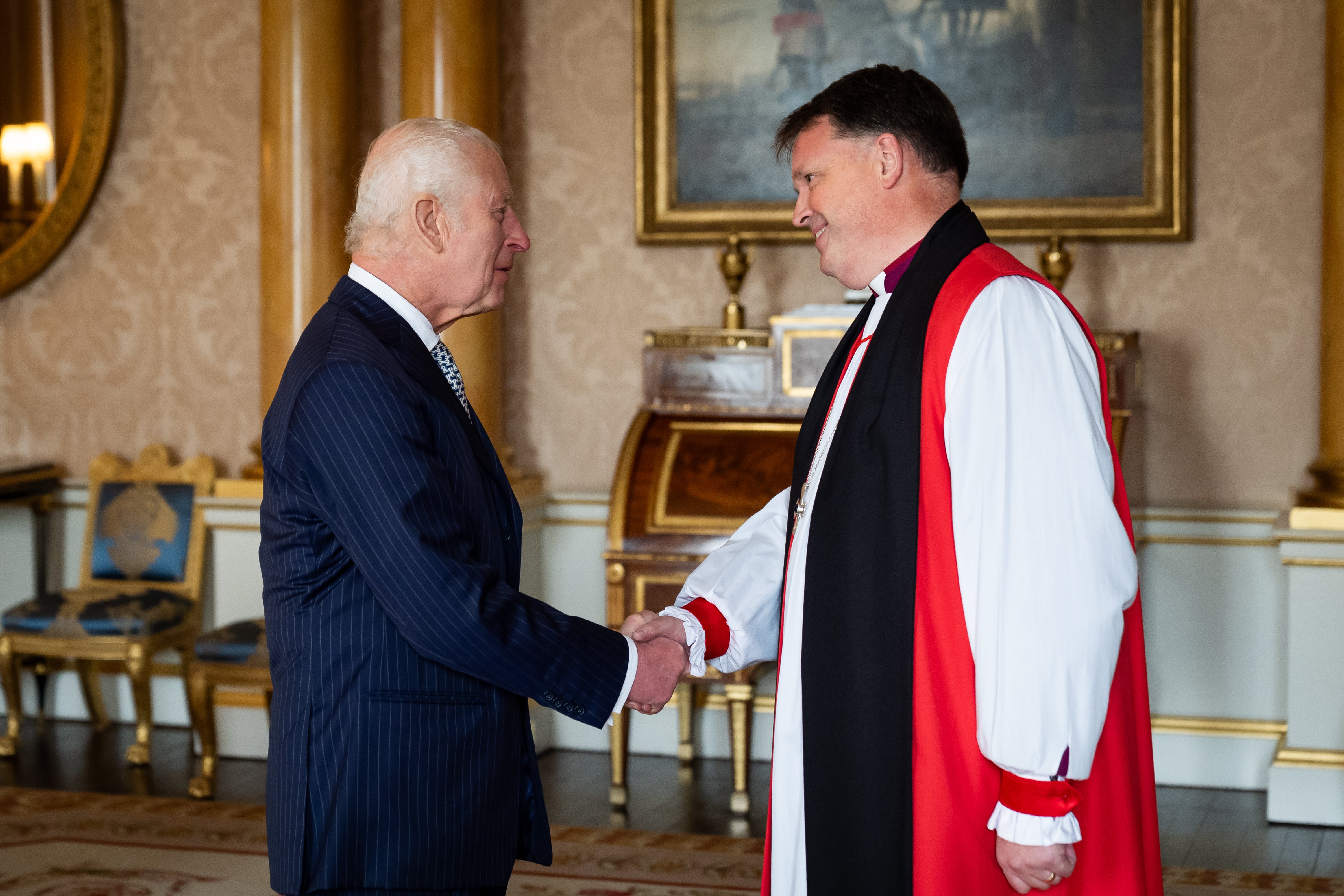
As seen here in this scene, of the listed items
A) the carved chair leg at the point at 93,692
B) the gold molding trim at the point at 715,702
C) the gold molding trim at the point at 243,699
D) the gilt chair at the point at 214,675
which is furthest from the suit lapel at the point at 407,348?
the carved chair leg at the point at 93,692

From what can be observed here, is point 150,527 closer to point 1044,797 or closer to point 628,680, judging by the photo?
point 628,680

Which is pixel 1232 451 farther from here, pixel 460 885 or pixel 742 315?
pixel 460 885

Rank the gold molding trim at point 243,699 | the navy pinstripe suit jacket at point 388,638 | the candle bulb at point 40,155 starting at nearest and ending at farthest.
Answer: the navy pinstripe suit jacket at point 388,638, the gold molding trim at point 243,699, the candle bulb at point 40,155

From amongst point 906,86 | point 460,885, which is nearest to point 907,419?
point 906,86

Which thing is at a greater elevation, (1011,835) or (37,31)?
(37,31)

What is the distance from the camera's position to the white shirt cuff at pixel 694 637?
219 centimetres

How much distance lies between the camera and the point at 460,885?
1.87 metres

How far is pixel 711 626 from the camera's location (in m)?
2.25

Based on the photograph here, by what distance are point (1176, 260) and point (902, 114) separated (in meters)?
3.02

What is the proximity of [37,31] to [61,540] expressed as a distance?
2.04 meters

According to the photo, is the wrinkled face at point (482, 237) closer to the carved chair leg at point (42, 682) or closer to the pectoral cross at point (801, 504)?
the pectoral cross at point (801, 504)

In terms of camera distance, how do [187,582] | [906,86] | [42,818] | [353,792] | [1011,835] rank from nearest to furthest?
[1011,835] < [353,792] < [906,86] < [42,818] < [187,582]

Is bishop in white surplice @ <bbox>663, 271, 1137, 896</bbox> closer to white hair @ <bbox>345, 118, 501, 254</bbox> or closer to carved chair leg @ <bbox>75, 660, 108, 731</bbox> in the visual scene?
white hair @ <bbox>345, 118, 501, 254</bbox>

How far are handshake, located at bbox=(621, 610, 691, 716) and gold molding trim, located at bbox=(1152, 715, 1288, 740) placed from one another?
2874mm
